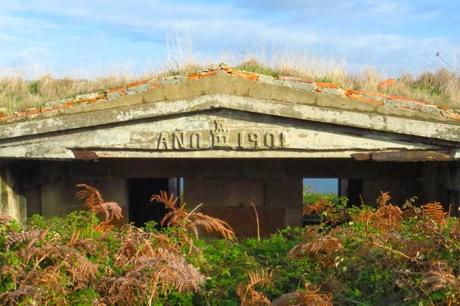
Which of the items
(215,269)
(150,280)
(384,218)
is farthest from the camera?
(384,218)

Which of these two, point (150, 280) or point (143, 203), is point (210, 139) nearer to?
point (150, 280)

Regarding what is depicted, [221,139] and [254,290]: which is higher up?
[221,139]

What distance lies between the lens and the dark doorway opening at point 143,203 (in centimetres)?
1109

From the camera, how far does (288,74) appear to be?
9234 mm

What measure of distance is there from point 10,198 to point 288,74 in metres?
4.57

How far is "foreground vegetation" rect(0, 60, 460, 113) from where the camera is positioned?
920 centimetres

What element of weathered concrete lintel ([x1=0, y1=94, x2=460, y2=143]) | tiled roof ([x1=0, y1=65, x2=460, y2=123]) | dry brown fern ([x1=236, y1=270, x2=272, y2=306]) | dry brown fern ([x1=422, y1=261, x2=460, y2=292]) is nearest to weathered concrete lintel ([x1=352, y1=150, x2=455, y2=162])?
weathered concrete lintel ([x1=0, y1=94, x2=460, y2=143])

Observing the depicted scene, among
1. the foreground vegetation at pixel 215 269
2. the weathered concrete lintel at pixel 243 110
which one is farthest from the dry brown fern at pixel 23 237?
the weathered concrete lintel at pixel 243 110

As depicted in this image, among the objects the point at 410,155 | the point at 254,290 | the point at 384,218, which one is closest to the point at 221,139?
the point at 410,155

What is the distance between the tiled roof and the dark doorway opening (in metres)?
2.87

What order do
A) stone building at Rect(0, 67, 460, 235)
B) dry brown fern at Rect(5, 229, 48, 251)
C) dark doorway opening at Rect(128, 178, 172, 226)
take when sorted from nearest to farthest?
1. dry brown fern at Rect(5, 229, 48, 251)
2. stone building at Rect(0, 67, 460, 235)
3. dark doorway opening at Rect(128, 178, 172, 226)

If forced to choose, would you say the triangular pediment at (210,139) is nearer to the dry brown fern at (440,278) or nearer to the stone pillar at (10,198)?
the stone pillar at (10,198)

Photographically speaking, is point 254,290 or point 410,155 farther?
point 410,155

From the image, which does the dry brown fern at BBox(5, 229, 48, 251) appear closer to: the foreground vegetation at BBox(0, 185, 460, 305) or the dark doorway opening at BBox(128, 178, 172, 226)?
the foreground vegetation at BBox(0, 185, 460, 305)
